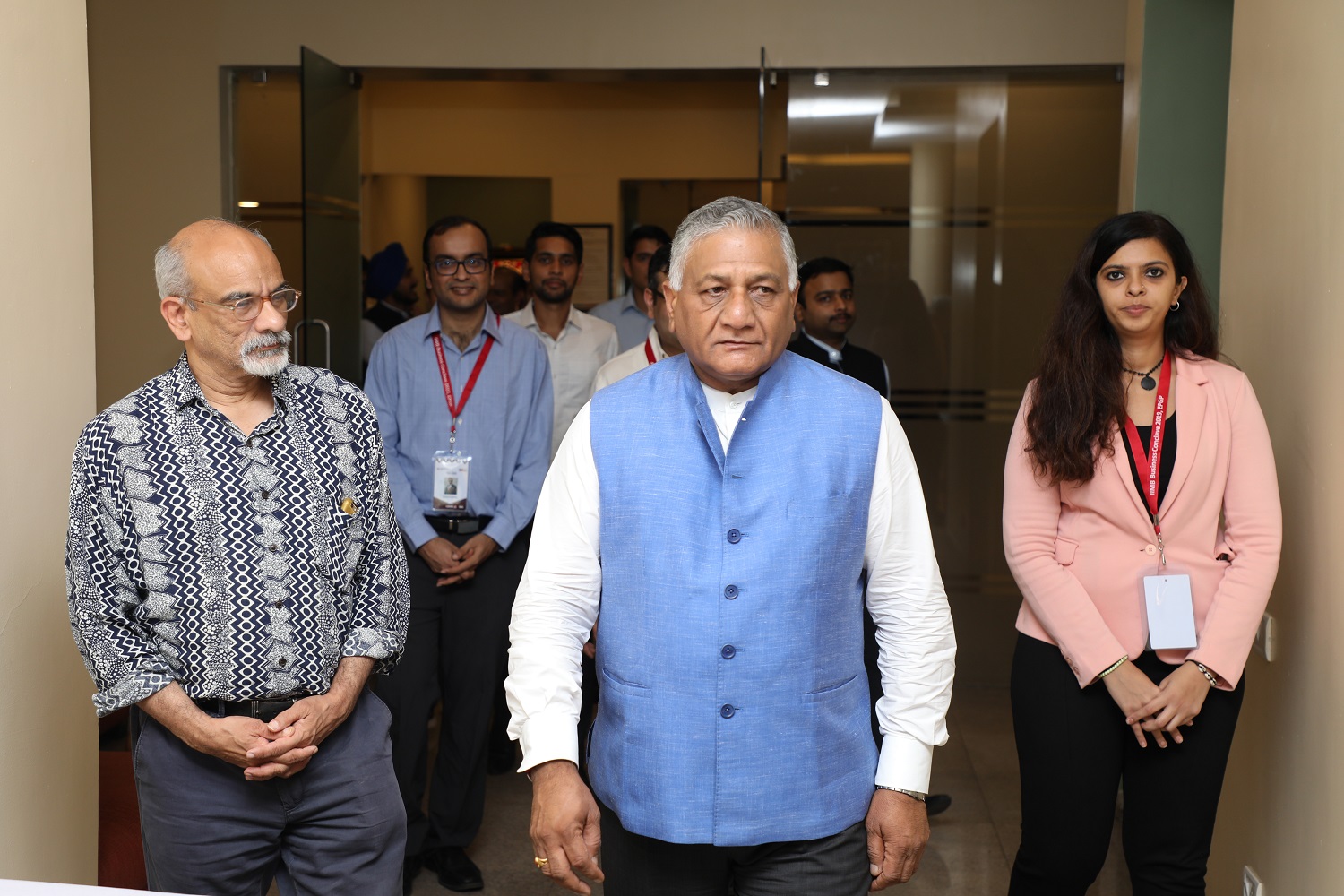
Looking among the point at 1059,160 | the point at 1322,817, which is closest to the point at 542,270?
the point at 1059,160

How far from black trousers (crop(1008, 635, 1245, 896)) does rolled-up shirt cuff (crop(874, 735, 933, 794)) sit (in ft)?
2.51

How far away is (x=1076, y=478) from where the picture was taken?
102 inches

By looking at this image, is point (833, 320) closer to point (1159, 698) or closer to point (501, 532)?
point (501, 532)

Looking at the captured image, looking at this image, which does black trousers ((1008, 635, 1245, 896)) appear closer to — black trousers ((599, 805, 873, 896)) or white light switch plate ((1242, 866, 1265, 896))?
white light switch plate ((1242, 866, 1265, 896))

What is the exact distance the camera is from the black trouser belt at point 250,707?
2.17 metres

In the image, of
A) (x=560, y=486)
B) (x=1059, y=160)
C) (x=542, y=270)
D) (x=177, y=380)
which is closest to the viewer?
(x=560, y=486)

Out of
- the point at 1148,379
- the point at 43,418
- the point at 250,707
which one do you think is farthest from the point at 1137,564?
the point at 43,418

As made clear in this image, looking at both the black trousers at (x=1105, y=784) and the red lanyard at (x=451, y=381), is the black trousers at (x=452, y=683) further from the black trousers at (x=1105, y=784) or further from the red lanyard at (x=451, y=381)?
the black trousers at (x=1105, y=784)

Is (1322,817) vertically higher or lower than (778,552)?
lower

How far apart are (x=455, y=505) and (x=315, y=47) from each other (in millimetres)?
3017

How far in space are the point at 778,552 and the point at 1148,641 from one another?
1.06 meters

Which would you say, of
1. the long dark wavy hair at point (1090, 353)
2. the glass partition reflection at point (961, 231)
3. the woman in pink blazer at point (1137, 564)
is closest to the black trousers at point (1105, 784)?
the woman in pink blazer at point (1137, 564)

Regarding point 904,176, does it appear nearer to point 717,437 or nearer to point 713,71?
point 713,71

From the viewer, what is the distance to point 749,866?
6.63 feet
